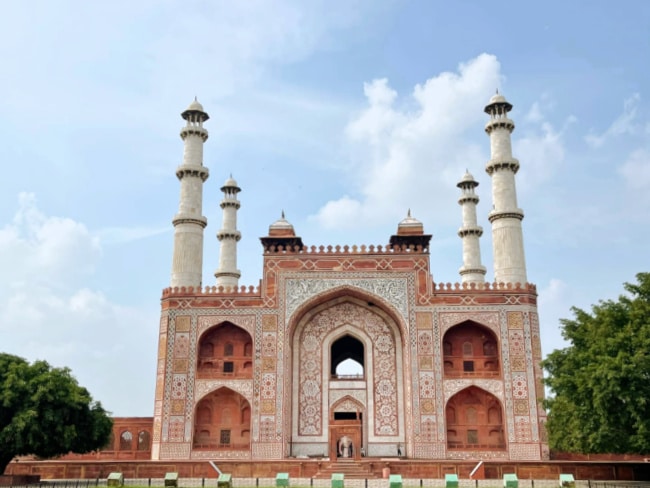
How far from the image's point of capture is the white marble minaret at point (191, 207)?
2572 cm

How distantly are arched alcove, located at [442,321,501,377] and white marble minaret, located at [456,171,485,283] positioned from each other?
278 inches

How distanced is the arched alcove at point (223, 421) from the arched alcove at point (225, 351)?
2.68 ft

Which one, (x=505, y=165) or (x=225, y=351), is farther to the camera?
(x=505, y=165)

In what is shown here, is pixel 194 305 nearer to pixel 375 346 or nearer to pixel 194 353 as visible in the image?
pixel 194 353

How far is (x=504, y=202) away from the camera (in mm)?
26047

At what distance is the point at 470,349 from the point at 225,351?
827cm

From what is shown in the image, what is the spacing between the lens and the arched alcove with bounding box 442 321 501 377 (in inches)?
944

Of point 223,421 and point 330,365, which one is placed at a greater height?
point 330,365

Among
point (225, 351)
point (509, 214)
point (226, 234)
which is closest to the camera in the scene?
point (225, 351)

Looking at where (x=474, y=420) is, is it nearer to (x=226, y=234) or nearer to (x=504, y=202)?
(x=504, y=202)

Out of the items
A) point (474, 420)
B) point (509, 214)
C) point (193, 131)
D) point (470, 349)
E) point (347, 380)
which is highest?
point (193, 131)

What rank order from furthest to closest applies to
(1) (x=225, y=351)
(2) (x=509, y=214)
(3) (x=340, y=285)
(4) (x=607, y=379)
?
(2) (x=509, y=214) < (1) (x=225, y=351) < (3) (x=340, y=285) < (4) (x=607, y=379)

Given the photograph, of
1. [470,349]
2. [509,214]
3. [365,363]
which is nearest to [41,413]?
[365,363]

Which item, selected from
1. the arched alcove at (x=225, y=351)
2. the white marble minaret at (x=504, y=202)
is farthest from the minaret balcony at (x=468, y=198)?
the arched alcove at (x=225, y=351)
